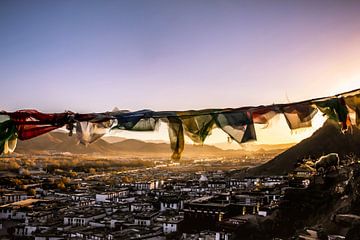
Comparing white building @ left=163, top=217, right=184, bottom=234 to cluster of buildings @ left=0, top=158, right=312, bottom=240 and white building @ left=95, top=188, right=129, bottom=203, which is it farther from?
white building @ left=95, top=188, right=129, bottom=203

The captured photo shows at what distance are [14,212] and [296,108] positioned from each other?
676 inches

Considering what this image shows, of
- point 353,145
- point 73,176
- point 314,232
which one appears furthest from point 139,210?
point 73,176

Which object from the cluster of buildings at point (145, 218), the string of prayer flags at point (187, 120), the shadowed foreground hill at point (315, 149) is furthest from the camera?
the shadowed foreground hill at point (315, 149)

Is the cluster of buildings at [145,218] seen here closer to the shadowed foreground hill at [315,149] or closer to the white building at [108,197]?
the white building at [108,197]

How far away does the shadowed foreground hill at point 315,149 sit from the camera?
2412cm

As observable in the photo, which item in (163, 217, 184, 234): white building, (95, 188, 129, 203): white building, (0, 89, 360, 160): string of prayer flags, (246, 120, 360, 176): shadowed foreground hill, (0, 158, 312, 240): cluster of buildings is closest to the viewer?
(0, 89, 360, 160): string of prayer flags

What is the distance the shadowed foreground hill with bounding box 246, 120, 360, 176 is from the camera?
2412cm

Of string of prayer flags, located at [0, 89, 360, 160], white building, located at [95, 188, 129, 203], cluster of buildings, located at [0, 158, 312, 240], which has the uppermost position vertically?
string of prayer flags, located at [0, 89, 360, 160]

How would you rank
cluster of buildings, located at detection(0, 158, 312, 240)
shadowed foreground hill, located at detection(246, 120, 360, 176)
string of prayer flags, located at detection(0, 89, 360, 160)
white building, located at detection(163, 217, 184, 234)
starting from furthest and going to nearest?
shadowed foreground hill, located at detection(246, 120, 360, 176), white building, located at detection(163, 217, 184, 234), cluster of buildings, located at detection(0, 158, 312, 240), string of prayer flags, located at detection(0, 89, 360, 160)

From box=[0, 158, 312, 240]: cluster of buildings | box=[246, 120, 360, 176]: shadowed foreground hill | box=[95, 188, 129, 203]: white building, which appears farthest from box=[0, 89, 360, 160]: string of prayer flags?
box=[246, 120, 360, 176]: shadowed foreground hill

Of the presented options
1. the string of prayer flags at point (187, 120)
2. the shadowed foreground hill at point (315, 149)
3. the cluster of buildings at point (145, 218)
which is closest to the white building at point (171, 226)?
the cluster of buildings at point (145, 218)

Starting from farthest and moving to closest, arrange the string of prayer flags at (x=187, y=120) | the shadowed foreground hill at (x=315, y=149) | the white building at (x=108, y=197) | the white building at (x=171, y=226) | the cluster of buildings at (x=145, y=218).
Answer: the shadowed foreground hill at (x=315, y=149) → the white building at (x=108, y=197) → the white building at (x=171, y=226) → the cluster of buildings at (x=145, y=218) → the string of prayer flags at (x=187, y=120)

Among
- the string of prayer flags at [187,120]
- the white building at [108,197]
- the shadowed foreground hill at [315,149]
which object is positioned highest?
the string of prayer flags at [187,120]

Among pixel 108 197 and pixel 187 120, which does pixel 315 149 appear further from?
pixel 187 120
